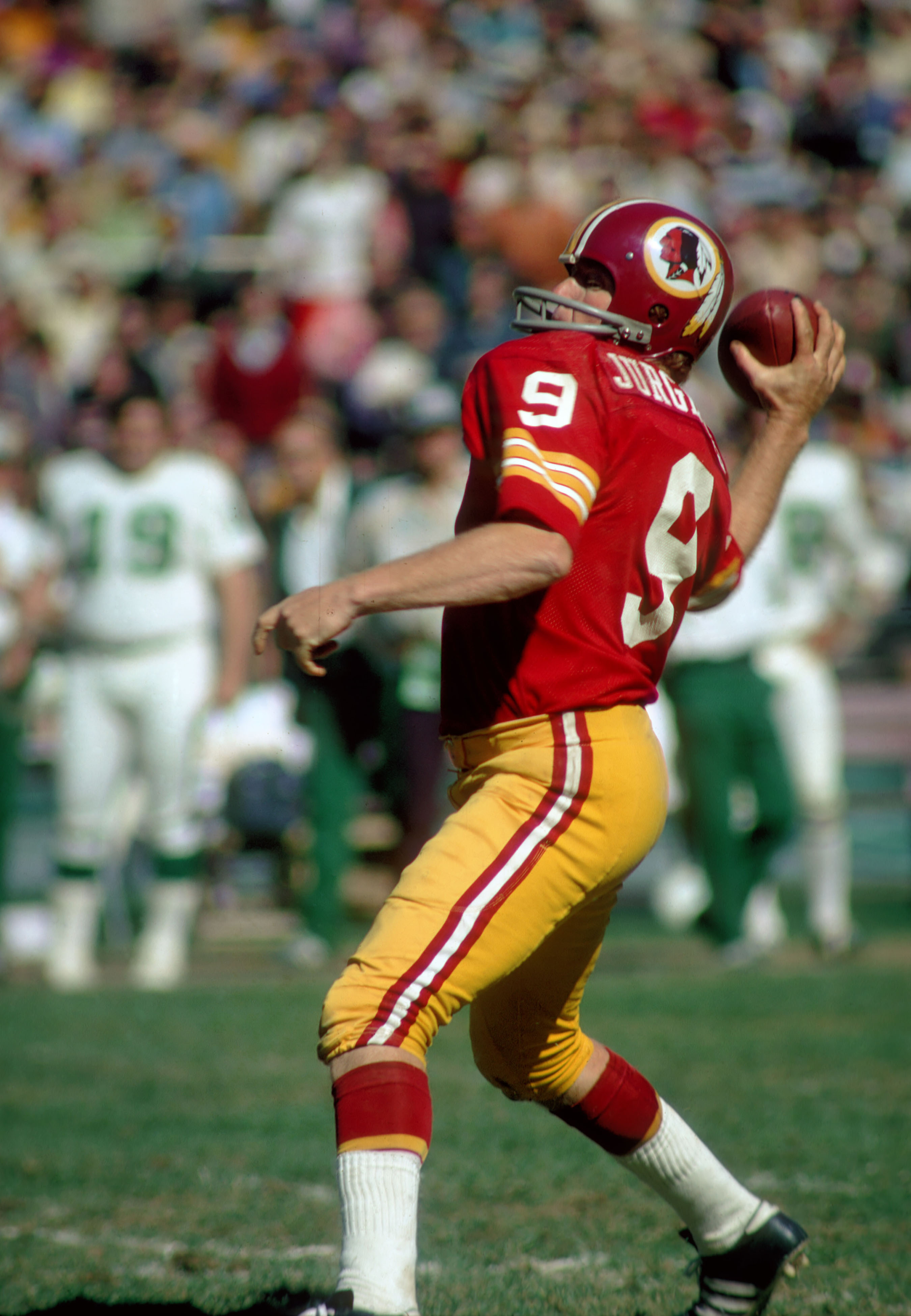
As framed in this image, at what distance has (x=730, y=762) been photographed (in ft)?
25.6

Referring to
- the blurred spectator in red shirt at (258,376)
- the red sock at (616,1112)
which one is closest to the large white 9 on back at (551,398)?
the red sock at (616,1112)

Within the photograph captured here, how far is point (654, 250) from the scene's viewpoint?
2.78 m

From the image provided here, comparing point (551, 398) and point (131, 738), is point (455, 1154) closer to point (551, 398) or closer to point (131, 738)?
point (551, 398)

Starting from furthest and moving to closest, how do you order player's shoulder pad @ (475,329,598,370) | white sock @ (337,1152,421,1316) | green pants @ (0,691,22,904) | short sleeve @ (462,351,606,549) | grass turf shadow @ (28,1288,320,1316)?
1. green pants @ (0,691,22,904)
2. grass turf shadow @ (28,1288,320,1316)
3. player's shoulder pad @ (475,329,598,370)
4. short sleeve @ (462,351,606,549)
5. white sock @ (337,1152,421,1316)

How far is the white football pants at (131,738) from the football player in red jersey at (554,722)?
4.43 m

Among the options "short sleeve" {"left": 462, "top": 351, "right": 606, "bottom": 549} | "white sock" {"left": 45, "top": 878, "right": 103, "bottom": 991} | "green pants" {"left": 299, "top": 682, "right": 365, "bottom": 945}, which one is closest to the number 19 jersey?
"green pants" {"left": 299, "top": 682, "right": 365, "bottom": 945}

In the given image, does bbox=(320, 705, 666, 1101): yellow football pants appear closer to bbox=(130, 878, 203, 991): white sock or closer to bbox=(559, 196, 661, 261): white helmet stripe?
bbox=(559, 196, 661, 261): white helmet stripe

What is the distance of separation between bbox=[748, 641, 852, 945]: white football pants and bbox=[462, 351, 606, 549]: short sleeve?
5.54 metres

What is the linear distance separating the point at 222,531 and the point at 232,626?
43 cm

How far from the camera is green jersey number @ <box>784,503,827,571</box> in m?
7.95

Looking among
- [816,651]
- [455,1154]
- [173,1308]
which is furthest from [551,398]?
[816,651]

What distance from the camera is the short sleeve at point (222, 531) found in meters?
7.32

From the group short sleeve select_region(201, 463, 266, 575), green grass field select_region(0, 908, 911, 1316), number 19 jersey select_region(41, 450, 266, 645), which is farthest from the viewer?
short sleeve select_region(201, 463, 266, 575)

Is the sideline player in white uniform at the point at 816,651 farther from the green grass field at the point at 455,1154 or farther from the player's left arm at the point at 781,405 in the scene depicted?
the player's left arm at the point at 781,405
